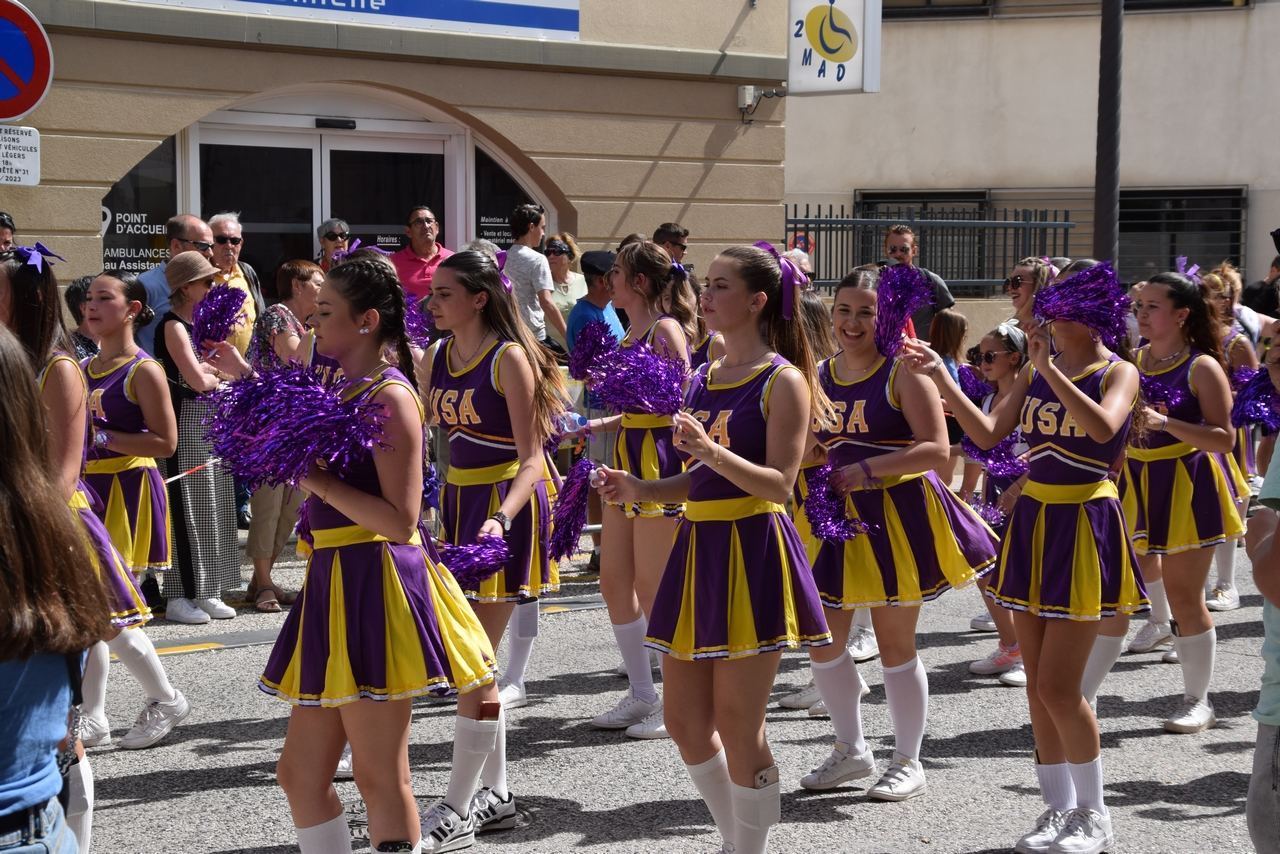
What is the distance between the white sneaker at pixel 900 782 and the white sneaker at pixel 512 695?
176 centimetres

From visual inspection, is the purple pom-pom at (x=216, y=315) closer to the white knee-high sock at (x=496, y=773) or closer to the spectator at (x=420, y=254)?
the white knee-high sock at (x=496, y=773)

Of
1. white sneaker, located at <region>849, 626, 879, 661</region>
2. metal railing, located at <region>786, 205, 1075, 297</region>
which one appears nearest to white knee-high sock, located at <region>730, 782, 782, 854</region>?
white sneaker, located at <region>849, 626, 879, 661</region>

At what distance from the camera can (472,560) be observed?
391 cm

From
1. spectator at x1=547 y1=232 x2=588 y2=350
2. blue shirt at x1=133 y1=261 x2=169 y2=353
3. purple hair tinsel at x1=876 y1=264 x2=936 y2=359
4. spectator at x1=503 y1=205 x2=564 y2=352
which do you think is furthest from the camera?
spectator at x1=547 y1=232 x2=588 y2=350

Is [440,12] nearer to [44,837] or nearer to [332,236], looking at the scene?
[332,236]

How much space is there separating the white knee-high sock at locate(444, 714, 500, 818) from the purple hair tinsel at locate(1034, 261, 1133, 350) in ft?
7.67

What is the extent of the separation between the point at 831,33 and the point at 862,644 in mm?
8345

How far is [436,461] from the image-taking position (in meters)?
9.79

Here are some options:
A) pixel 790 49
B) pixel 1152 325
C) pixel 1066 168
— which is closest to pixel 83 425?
pixel 1152 325

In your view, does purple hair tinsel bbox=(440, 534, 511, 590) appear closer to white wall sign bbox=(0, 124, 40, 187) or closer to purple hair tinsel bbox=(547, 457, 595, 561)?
purple hair tinsel bbox=(547, 457, 595, 561)

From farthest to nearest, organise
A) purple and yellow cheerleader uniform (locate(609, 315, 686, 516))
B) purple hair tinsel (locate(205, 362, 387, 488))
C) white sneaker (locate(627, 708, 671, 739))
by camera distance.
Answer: purple and yellow cheerleader uniform (locate(609, 315, 686, 516))
white sneaker (locate(627, 708, 671, 739))
purple hair tinsel (locate(205, 362, 387, 488))

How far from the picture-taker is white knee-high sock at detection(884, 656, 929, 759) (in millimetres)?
4867

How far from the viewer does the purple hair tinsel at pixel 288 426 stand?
10.6ft

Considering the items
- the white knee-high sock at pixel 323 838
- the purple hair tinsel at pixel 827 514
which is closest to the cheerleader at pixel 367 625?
the white knee-high sock at pixel 323 838
